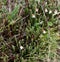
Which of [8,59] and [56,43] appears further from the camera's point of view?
[56,43]

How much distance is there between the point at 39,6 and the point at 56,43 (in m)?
0.53

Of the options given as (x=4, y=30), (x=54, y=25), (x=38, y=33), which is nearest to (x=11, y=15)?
(x=4, y=30)

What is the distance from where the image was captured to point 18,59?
2252 mm

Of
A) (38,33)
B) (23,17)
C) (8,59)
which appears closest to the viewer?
(8,59)

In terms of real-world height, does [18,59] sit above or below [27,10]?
below

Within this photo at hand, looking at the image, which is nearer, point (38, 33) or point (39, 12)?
point (38, 33)

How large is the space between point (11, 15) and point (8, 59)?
0.51m

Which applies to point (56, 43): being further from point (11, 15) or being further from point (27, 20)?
point (11, 15)

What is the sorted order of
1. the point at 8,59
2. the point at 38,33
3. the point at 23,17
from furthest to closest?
1. the point at 23,17
2. the point at 38,33
3. the point at 8,59

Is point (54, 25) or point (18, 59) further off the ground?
point (54, 25)

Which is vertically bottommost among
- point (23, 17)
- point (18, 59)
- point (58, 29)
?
point (18, 59)

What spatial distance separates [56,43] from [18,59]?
0.51m

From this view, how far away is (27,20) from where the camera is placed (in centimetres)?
253

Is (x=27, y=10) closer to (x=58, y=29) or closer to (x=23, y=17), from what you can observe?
(x=23, y=17)
